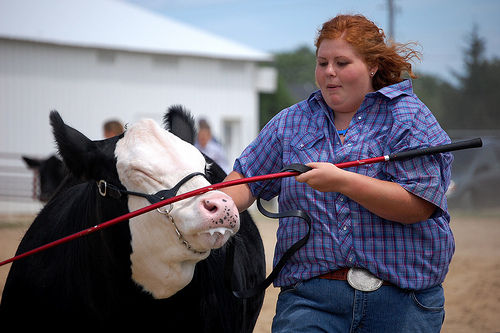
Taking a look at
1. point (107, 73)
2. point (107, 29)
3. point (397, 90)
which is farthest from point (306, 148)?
point (107, 29)

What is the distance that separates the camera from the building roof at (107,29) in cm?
1742

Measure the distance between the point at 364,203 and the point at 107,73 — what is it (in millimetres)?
16370

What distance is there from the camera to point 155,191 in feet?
8.36

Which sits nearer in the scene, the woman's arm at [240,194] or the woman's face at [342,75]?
Answer: the woman's face at [342,75]

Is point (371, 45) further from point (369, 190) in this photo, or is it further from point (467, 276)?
point (467, 276)

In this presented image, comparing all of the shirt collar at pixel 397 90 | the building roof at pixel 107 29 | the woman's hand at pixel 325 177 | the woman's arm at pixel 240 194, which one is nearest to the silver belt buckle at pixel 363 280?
the woman's hand at pixel 325 177

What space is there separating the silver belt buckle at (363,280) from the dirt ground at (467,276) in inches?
119

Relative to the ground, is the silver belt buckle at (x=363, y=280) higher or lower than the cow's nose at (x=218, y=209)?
lower

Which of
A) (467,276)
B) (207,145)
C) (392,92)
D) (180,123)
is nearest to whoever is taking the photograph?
(392,92)

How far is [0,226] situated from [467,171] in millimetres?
10584

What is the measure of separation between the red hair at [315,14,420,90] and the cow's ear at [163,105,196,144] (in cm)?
85

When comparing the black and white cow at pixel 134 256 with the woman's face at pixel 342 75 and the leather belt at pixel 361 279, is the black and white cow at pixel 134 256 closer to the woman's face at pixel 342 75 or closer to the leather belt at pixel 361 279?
the leather belt at pixel 361 279

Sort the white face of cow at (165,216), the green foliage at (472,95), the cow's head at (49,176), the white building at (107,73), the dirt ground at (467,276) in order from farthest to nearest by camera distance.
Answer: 1. the green foliage at (472,95)
2. the white building at (107,73)
3. the cow's head at (49,176)
4. the dirt ground at (467,276)
5. the white face of cow at (165,216)

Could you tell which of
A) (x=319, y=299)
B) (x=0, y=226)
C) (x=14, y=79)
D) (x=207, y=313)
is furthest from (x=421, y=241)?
(x=14, y=79)
